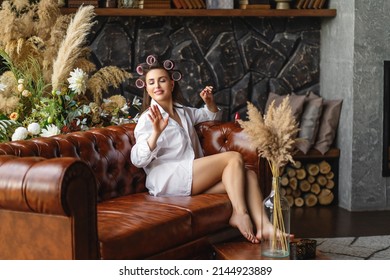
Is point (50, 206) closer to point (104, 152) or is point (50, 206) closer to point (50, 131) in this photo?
point (104, 152)

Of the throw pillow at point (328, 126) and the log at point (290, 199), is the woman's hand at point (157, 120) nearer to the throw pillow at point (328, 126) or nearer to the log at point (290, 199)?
the log at point (290, 199)

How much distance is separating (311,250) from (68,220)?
46.9 inches

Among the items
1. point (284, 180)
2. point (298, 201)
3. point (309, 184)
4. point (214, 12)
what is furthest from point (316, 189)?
point (214, 12)

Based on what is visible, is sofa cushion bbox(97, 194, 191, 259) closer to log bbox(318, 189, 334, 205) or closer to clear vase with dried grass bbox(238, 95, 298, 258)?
clear vase with dried grass bbox(238, 95, 298, 258)

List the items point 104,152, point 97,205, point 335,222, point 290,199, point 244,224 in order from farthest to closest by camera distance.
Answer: point 290,199
point 335,222
point 104,152
point 244,224
point 97,205

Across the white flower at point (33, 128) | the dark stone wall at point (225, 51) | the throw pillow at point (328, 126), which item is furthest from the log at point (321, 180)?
the white flower at point (33, 128)

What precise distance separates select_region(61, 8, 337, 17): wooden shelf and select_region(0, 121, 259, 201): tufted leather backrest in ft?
4.68

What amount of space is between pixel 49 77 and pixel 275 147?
2108mm

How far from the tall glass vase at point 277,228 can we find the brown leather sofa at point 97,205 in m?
0.47

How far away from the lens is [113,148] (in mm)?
4387

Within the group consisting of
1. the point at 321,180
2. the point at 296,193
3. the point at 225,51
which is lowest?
the point at 296,193

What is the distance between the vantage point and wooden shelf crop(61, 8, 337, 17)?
5969mm

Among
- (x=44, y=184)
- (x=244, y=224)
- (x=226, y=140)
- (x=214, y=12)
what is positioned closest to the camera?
(x=44, y=184)

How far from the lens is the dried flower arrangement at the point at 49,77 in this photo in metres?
4.78
